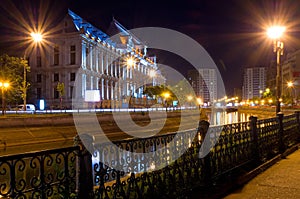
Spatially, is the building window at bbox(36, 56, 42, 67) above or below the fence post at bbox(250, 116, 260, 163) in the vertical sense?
above

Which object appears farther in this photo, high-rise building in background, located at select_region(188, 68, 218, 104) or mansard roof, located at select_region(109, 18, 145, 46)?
high-rise building in background, located at select_region(188, 68, 218, 104)

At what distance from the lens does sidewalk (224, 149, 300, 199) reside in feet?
21.9

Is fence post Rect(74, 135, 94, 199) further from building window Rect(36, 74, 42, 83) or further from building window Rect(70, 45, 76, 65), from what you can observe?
building window Rect(36, 74, 42, 83)

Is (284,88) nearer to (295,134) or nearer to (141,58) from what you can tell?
(141,58)

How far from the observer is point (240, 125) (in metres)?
8.88

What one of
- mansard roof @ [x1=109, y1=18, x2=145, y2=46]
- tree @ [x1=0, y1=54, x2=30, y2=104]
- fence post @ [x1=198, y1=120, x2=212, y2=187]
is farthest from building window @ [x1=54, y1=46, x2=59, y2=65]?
fence post @ [x1=198, y1=120, x2=212, y2=187]

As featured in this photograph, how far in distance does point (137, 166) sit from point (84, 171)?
50.2 inches

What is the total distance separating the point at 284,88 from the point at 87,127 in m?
112

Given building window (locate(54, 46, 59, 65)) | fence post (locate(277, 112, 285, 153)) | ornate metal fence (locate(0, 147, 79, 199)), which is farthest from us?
building window (locate(54, 46, 59, 65))

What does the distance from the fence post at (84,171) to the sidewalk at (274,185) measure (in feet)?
11.2

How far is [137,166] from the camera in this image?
5.47 meters

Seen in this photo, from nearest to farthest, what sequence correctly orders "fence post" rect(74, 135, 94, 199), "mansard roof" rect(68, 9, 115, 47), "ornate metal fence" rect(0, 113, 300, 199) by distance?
"ornate metal fence" rect(0, 113, 300, 199) < "fence post" rect(74, 135, 94, 199) < "mansard roof" rect(68, 9, 115, 47)

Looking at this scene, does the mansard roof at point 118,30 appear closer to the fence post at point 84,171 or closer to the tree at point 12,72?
the tree at point 12,72

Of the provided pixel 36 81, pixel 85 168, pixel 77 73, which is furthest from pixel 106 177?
pixel 36 81
